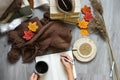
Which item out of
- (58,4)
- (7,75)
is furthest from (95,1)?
(7,75)

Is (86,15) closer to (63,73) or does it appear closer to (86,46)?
(86,46)

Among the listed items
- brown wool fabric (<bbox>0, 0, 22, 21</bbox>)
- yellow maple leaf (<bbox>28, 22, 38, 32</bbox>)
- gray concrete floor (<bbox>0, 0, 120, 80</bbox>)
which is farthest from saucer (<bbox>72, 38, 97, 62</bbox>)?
brown wool fabric (<bbox>0, 0, 22, 21</bbox>)

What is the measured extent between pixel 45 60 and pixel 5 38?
1.05 ft

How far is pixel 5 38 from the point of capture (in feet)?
5.68

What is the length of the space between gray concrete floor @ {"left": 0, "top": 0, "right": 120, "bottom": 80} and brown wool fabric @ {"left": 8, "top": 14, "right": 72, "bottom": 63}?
52 mm

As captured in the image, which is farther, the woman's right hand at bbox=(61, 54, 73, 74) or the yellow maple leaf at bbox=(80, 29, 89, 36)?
the yellow maple leaf at bbox=(80, 29, 89, 36)

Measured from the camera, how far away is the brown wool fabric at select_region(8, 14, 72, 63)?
1693 millimetres

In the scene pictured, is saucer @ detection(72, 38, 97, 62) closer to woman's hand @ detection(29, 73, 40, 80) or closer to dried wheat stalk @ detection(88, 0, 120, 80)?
dried wheat stalk @ detection(88, 0, 120, 80)

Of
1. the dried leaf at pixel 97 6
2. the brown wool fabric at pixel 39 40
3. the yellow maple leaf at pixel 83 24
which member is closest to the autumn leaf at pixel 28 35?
the brown wool fabric at pixel 39 40

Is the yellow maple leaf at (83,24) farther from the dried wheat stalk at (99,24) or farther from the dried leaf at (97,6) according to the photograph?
the dried leaf at (97,6)

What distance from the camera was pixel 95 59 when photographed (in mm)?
1782

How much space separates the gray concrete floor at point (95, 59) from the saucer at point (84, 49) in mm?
31

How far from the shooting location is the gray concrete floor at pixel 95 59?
1.70 metres

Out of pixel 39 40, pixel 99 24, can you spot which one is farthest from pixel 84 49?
pixel 39 40
